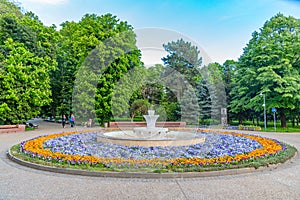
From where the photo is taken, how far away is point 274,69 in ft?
66.4

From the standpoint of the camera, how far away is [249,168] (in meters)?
Answer: 5.82

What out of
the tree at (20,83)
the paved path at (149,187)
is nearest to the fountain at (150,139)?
the paved path at (149,187)

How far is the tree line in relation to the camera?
17906 mm

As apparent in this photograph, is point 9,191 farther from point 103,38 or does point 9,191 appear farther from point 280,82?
point 280,82

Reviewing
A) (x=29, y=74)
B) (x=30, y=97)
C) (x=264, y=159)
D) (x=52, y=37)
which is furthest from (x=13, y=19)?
(x=264, y=159)

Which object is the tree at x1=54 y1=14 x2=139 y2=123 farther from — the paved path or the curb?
the paved path

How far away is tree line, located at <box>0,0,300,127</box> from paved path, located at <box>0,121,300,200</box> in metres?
12.4

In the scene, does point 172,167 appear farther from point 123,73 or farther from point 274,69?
point 274,69

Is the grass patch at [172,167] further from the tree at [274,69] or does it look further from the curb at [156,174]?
the tree at [274,69]

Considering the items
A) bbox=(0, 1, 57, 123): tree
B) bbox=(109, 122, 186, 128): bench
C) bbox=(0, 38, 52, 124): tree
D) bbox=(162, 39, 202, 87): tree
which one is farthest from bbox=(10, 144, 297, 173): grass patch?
bbox=(0, 1, 57, 123): tree

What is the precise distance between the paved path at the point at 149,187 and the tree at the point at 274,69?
593 inches

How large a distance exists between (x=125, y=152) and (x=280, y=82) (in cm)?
1551

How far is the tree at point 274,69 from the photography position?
19.0 metres

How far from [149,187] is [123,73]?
15.0 meters
